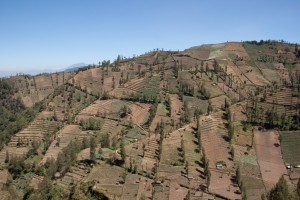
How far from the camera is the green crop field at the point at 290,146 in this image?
173562 mm

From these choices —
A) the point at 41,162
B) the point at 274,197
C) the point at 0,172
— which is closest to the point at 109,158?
the point at 41,162

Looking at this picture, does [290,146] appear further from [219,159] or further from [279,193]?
[279,193]

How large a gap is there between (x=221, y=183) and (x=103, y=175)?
49.4m

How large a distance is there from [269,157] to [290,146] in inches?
537

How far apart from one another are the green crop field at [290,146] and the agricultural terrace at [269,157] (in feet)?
8.18

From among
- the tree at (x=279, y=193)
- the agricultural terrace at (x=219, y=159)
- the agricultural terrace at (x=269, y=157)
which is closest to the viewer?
the tree at (x=279, y=193)

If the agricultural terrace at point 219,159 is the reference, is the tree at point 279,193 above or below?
above

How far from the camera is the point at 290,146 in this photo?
183m

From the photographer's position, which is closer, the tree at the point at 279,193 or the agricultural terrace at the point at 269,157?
the tree at the point at 279,193

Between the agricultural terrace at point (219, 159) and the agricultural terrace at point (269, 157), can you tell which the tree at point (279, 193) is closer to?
the agricultural terrace at point (219, 159)

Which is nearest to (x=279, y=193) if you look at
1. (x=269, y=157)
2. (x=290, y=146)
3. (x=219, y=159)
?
(x=219, y=159)

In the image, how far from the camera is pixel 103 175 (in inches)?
5915

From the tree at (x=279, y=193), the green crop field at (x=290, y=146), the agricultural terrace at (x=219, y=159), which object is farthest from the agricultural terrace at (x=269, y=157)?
the tree at (x=279, y=193)

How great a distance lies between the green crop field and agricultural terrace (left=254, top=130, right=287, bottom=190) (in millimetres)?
2493
